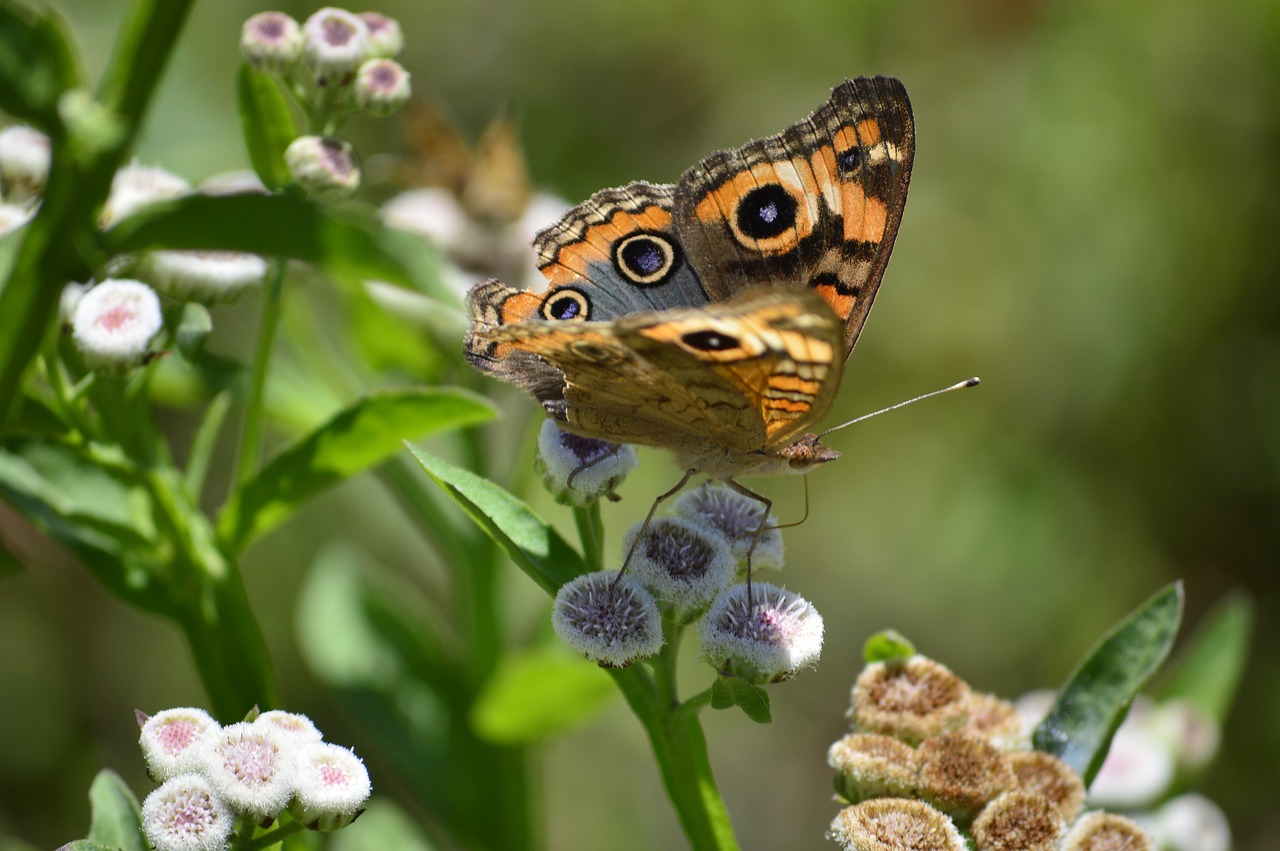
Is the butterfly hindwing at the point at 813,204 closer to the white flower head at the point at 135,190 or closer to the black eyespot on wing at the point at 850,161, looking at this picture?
the black eyespot on wing at the point at 850,161

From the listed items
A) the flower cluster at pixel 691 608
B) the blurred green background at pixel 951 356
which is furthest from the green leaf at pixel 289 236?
the blurred green background at pixel 951 356

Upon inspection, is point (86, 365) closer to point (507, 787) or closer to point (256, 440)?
point (256, 440)

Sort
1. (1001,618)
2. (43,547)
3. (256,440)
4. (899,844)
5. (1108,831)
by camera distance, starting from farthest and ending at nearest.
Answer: (1001,618) → (43,547) → (256,440) → (1108,831) → (899,844)

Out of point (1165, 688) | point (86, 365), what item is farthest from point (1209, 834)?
point (86, 365)

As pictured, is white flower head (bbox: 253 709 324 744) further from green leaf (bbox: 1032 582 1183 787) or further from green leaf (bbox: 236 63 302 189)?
green leaf (bbox: 1032 582 1183 787)

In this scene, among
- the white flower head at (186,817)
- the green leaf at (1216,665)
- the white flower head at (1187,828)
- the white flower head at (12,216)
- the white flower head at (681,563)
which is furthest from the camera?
the green leaf at (1216,665)

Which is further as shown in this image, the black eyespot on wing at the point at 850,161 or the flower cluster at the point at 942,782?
the black eyespot on wing at the point at 850,161

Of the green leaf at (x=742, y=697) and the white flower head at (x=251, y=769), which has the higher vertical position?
the green leaf at (x=742, y=697)

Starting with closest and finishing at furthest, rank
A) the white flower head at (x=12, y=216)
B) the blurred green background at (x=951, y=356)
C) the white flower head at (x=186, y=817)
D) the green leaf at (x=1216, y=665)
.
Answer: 1. the white flower head at (x=186, y=817)
2. the white flower head at (x=12, y=216)
3. the green leaf at (x=1216, y=665)
4. the blurred green background at (x=951, y=356)
